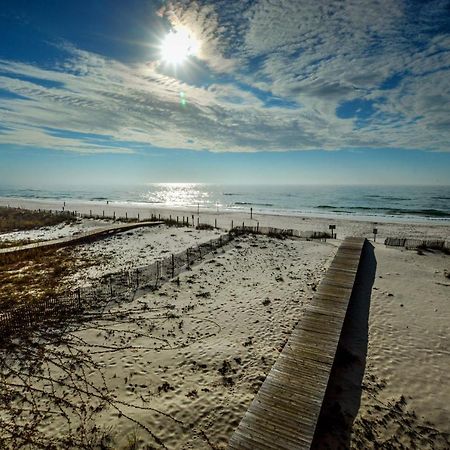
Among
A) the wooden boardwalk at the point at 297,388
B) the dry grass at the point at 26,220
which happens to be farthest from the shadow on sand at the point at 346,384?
the dry grass at the point at 26,220

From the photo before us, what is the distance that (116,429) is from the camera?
22.0ft

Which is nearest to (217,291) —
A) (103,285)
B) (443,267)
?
(103,285)

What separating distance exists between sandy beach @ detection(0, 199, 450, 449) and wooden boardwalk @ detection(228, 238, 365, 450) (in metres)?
0.59

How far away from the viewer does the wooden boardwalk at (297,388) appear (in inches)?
242

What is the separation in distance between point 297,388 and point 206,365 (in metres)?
2.93

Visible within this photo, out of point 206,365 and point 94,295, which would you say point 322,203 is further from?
point 206,365

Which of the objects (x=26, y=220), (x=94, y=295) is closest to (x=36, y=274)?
(x=94, y=295)

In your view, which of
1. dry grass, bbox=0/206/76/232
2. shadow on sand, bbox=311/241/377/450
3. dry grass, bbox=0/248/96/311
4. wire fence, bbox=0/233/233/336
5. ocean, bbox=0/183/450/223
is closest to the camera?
shadow on sand, bbox=311/241/377/450

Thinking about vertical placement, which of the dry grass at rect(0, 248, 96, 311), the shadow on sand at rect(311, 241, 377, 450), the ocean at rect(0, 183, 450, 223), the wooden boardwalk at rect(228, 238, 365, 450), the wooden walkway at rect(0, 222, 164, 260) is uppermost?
the ocean at rect(0, 183, 450, 223)

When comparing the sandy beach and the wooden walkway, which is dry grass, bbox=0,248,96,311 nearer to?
the wooden walkway

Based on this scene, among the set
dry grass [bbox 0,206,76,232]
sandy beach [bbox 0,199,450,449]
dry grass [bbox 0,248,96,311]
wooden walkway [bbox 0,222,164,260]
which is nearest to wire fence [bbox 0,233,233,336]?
sandy beach [bbox 0,199,450,449]

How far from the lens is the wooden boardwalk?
6145mm

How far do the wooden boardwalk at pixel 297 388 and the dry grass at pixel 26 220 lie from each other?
38065 mm

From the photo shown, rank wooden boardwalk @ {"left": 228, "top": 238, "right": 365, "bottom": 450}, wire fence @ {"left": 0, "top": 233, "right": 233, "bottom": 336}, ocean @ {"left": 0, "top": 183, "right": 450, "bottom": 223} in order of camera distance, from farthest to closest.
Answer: ocean @ {"left": 0, "top": 183, "right": 450, "bottom": 223}
wire fence @ {"left": 0, "top": 233, "right": 233, "bottom": 336}
wooden boardwalk @ {"left": 228, "top": 238, "right": 365, "bottom": 450}
